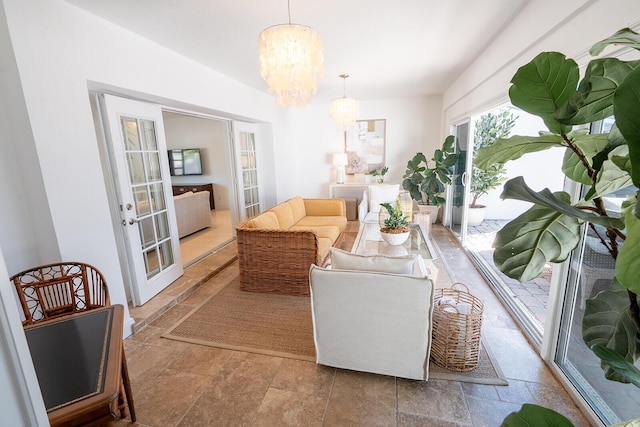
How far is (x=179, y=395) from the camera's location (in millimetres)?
1750

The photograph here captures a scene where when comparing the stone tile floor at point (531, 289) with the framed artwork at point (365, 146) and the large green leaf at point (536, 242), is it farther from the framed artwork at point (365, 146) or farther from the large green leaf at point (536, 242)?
the framed artwork at point (365, 146)

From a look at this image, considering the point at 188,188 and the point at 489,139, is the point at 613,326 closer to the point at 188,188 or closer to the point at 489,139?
the point at 489,139

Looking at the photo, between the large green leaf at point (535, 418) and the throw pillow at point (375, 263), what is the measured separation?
1.06m

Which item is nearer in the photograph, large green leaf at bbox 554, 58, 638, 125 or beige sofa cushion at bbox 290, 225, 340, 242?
large green leaf at bbox 554, 58, 638, 125

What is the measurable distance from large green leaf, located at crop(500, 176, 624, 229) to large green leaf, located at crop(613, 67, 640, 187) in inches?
5.7

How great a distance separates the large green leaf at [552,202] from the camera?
60 cm

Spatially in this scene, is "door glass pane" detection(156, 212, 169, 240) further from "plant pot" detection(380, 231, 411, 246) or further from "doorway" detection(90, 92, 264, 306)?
"plant pot" detection(380, 231, 411, 246)

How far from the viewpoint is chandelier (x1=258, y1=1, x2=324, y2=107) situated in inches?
70.4

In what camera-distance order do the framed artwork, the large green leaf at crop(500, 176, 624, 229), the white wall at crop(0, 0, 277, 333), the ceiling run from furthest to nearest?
the framed artwork < the ceiling < the white wall at crop(0, 0, 277, 333) < the large green leaf at crop(500, 176, 624, 229)

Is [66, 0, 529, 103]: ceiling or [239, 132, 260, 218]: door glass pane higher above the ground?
[66, 0, 529, 103]: ceiling

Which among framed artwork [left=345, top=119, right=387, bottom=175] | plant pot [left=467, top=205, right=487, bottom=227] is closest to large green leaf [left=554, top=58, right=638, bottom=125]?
plant pot [left=467, top=205, right=487, bottom=227]

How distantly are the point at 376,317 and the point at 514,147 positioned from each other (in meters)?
1.21

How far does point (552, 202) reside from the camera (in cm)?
64

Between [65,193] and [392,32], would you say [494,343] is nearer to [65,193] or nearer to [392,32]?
[392,32]
